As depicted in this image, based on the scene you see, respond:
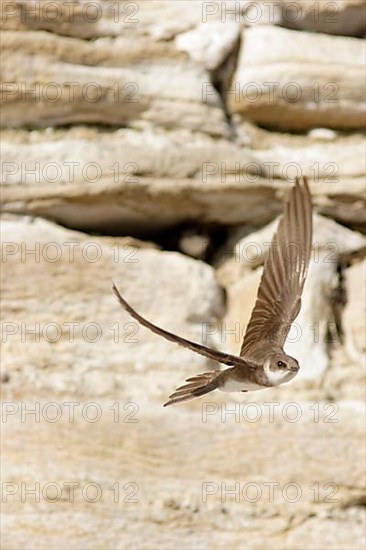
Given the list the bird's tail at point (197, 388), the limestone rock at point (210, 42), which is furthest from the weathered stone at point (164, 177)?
the bird's tail at point (197, 388)

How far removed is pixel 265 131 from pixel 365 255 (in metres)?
0.33

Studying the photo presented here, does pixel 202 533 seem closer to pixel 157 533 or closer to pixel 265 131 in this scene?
pixel 157 533

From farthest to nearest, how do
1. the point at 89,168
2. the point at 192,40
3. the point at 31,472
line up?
1. the point at 192,40
2. the point at 89,168
3. the point at 31,472

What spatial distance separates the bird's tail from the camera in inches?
78.4

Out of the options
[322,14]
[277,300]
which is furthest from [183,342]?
[322,14]

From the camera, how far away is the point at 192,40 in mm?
3064

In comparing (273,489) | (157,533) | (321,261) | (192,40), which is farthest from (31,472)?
(192,40)

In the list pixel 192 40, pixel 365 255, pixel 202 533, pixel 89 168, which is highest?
pixel 192 40

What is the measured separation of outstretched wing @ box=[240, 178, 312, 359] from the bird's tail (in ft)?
0.36

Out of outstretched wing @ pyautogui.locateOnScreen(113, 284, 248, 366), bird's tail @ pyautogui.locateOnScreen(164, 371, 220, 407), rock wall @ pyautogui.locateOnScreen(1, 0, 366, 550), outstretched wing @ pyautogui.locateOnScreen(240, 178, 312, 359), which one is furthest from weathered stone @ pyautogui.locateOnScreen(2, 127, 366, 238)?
outstretched wing @ pyautogui.locateOnScreen(113, 284, 248, 366)

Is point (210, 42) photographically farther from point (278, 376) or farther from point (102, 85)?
point (278, 376)

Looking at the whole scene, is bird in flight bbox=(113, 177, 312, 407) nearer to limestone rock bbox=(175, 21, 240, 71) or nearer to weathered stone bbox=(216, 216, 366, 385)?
weathered stone bbox=(216, 216, 366, 385)

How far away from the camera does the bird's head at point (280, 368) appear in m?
2.02

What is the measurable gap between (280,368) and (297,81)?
1.12 metres
